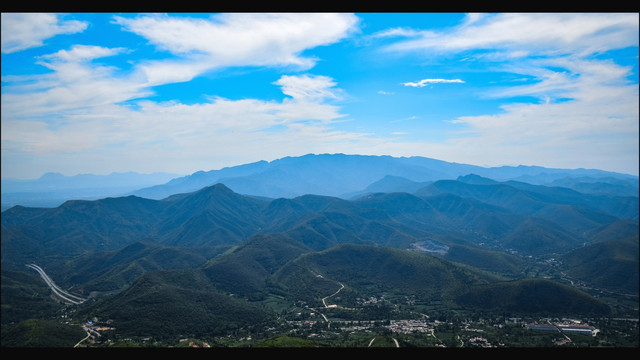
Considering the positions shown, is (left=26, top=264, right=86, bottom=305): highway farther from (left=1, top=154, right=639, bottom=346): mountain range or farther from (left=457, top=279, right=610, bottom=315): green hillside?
(left=457, top=279, right=610, bottom=315): green hillside

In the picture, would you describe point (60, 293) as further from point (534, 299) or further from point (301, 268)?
point (534, 299)

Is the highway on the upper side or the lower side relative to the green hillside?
upper

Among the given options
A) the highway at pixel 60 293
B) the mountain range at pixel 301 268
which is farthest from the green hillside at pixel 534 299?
the highway at pixel 60 293

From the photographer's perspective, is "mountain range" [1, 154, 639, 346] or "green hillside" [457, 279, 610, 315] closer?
"mountain range" [1, 154, 639, 346]

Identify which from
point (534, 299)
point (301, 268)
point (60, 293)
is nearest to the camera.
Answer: point (534, 299)

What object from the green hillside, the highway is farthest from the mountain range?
the highway

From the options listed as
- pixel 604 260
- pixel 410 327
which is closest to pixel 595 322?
pixel 410 327

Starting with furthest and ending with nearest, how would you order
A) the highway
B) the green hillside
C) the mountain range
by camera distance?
the highway → the green hillside → the mountain range

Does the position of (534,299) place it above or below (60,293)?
below

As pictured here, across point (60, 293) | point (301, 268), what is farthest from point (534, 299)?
point (60, 293)

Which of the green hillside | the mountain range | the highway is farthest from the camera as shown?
the highway
